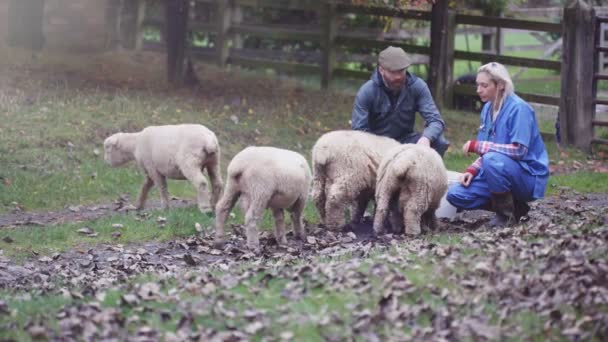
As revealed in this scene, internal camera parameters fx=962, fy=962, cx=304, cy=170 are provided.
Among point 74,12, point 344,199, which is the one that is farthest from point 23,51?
point 344,199

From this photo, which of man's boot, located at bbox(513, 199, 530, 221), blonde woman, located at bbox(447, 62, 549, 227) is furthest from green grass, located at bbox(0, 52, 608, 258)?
man's boot, located at bbox(513, 199, 530, 221)

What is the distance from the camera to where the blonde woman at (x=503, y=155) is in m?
9.31

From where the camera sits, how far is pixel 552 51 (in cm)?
2628

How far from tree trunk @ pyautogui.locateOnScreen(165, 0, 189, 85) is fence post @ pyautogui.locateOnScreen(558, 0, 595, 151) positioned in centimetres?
680

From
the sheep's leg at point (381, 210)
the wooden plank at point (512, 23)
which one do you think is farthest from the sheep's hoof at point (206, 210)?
the wooden plank at point (512, 23)

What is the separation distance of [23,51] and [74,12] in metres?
1.97

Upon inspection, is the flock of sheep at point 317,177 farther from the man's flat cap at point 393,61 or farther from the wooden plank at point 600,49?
the wooden plank at point 600,49

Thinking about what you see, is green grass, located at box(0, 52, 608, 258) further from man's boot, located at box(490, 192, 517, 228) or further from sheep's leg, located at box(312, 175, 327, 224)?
man's boot, located at box(490, 192, 517, 228)

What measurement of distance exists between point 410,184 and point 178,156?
2.74 meters

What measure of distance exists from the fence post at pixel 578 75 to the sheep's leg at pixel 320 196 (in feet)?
20.8

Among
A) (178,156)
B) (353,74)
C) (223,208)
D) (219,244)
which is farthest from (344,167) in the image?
(353,74)

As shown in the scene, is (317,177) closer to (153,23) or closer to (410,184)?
(410,184)

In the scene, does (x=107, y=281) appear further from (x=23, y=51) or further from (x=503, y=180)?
(x=23, y=51)

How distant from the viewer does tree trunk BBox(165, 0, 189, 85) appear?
17.6 metres
